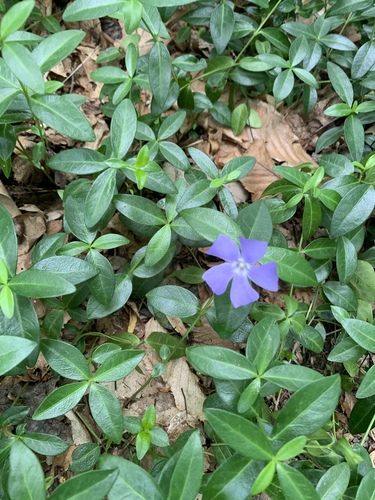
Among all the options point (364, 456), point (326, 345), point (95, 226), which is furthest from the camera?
point (326, 345)

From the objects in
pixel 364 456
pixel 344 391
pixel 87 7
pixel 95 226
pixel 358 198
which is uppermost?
pixel 87 7

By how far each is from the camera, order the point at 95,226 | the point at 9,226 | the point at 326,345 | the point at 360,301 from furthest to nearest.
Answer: the point at 326,345, the point at 360,301, the point at 95,226, the point at 9,226

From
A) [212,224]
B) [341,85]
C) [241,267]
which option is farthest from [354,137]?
[241,267]

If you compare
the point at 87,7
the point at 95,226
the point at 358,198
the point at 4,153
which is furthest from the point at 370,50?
the point at 4,153

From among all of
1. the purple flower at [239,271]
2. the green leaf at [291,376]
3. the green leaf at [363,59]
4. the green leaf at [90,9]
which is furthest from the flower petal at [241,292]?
the green leaf at [363,59]

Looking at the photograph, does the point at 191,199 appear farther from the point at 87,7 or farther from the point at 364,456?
the point at 364,456

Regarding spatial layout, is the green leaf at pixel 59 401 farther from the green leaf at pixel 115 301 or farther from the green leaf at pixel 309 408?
the green leaf at pixel 309 408
